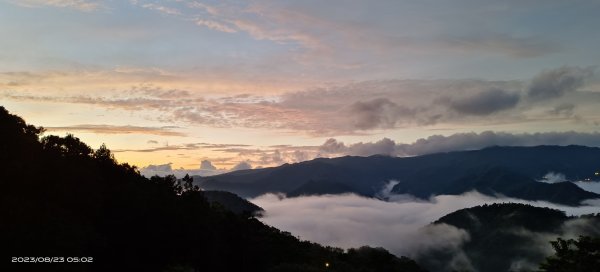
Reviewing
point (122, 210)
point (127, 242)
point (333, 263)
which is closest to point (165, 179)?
point (122, 210)

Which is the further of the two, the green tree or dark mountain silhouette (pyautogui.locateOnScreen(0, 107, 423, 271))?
the green tree

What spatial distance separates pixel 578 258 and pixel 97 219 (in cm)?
5656

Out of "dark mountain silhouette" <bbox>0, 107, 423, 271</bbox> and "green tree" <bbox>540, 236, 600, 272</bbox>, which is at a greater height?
"dark mountain silhouette" <bbox>0, 107, 423, 271</bbox>

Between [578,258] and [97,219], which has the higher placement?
[97,219]

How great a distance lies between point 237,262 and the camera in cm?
6112

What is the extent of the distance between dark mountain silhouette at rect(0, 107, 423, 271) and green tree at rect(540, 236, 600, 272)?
31.9 metres

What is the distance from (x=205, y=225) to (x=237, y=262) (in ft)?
26.3

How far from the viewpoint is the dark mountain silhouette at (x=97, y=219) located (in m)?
30.6

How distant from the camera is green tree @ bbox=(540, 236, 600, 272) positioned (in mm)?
48375

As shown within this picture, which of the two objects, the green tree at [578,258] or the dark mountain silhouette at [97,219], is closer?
the dark mountain silhouette at [97,219]

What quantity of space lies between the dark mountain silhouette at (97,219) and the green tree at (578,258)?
31870mm

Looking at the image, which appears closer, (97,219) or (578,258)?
(97,219)

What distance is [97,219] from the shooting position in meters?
47.6

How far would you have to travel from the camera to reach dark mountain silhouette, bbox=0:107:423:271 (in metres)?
30.6
